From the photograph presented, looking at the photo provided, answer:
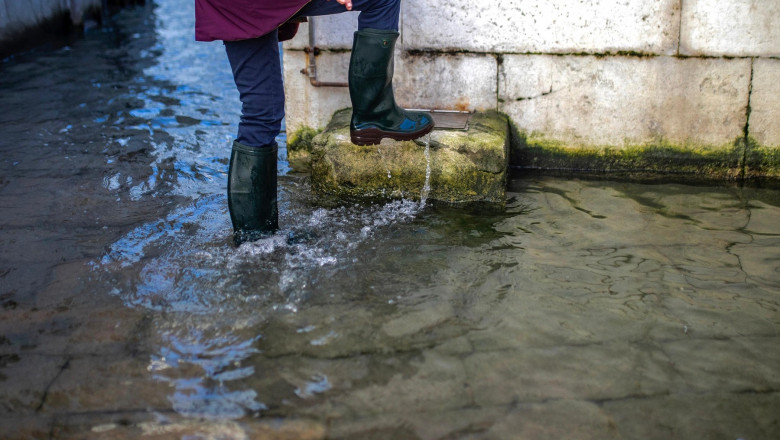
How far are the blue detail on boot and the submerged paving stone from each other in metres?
0.73

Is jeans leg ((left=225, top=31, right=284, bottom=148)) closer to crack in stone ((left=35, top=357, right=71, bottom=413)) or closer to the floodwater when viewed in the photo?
the floodwater

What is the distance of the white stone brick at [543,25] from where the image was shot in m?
4.74

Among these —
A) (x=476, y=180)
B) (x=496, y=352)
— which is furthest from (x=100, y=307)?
(x=476, y=180)

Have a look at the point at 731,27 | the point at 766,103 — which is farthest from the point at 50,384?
the point at 766,103

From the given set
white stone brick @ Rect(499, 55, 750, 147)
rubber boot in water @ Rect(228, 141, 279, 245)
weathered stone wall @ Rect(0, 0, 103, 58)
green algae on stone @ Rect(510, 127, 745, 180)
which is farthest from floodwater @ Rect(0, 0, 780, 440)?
weathered stone wall @ Rect(0, 0, 103, 58)

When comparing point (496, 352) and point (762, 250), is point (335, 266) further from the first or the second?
point (762, 250)

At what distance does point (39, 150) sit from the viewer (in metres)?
5.45

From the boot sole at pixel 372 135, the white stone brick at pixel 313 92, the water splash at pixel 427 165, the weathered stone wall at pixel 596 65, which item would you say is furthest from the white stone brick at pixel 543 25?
the boot sole at pixel 372 135

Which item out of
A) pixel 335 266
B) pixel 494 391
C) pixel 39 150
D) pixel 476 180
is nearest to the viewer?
pixel 494 391

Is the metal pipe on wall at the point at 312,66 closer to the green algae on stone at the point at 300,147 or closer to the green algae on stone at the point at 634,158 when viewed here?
the green algae on stone at the point at 300,147

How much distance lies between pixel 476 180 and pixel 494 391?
215 cm

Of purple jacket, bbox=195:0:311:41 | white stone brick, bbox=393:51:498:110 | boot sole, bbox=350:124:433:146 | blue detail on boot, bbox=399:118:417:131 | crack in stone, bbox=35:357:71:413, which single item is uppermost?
purple jacket, bbox=195:0:311:41

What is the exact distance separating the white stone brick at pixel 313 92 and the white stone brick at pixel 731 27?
7.69 ft

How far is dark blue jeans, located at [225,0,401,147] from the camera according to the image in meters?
3.43
